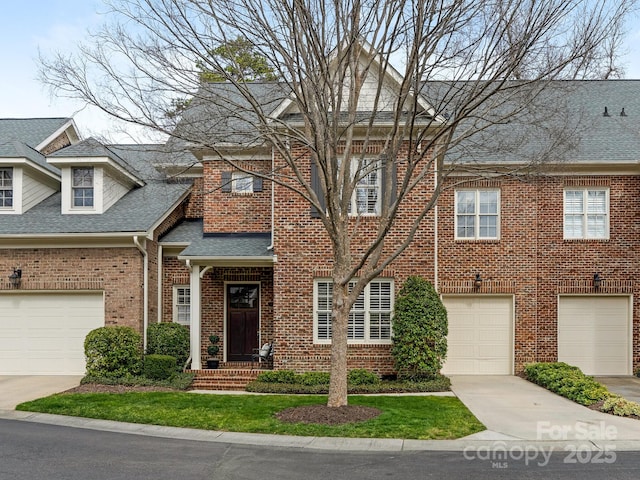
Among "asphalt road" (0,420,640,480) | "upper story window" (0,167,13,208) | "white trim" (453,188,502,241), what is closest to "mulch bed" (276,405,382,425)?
"asphalt road" (0,420,640,480)

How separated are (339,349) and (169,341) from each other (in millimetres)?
6396

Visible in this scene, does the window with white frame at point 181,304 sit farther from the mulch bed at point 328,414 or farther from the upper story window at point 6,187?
the mulch bed at point 328,414

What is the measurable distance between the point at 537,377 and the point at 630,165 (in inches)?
244

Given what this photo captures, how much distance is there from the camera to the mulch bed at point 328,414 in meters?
10.6

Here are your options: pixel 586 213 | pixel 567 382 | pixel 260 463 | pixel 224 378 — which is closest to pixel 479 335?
pixel 567 382

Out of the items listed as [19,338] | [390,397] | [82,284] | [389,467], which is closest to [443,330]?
[390,397]

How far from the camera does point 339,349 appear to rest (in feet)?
37.0

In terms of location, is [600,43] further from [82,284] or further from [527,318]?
[82,284]

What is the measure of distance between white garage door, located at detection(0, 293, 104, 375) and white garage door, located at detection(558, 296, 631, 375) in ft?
41.2

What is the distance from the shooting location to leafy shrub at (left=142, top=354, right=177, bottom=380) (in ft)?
48.5

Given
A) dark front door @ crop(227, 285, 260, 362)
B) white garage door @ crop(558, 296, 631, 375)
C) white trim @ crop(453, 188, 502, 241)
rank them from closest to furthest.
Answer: white trim @ crop(453, 188, 502, 241) < white garage door @ crop(558, 296, 631, 375) < dark front door @ crop(227, 285, 260, 362)

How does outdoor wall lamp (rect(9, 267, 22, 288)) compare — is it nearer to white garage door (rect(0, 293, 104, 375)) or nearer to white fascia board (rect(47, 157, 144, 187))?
white garage door (rect(0, 293, 104, 375))

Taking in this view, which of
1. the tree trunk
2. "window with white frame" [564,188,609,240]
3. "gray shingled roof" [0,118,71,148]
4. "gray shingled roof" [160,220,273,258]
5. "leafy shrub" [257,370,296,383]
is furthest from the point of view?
"gray shingled roof" [0,118,71,148]

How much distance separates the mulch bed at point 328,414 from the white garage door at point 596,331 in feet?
26.0
